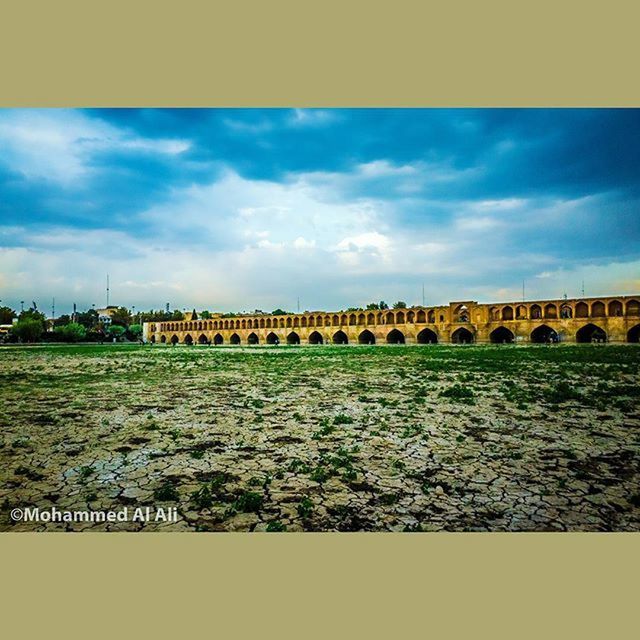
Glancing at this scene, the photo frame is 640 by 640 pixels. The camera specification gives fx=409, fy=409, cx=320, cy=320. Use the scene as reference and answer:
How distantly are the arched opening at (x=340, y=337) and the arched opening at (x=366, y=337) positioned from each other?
Answer: 1.77 m

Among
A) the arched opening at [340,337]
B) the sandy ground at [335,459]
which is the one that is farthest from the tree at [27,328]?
the arched opening at [340,337]

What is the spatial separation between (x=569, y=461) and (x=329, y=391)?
191 inches

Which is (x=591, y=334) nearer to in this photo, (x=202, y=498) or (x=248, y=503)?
(x=248, y=503)

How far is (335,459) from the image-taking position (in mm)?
3941

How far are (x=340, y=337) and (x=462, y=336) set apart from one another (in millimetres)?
13943

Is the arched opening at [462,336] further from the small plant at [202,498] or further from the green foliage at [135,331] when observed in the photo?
the green foliage at [135,331]

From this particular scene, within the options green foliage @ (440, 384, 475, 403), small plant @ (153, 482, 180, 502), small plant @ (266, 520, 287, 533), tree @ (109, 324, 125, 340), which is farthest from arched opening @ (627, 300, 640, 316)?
tree @ (109, 324, 125, 340)

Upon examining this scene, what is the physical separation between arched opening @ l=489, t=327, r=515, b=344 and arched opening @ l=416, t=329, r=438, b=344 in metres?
5.49

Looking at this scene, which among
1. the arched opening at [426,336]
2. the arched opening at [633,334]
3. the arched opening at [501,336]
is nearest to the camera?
the arched opening at [633,334]

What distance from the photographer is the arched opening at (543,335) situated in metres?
36.2

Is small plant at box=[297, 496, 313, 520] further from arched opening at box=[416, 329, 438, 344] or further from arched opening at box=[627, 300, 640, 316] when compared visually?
arched opening at box=[416, 329, 438, 344]

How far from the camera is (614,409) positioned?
5.98 metres

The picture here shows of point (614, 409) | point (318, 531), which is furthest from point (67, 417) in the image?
point (614, 409)

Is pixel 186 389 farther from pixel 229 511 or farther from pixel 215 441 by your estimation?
pixel 229 511
